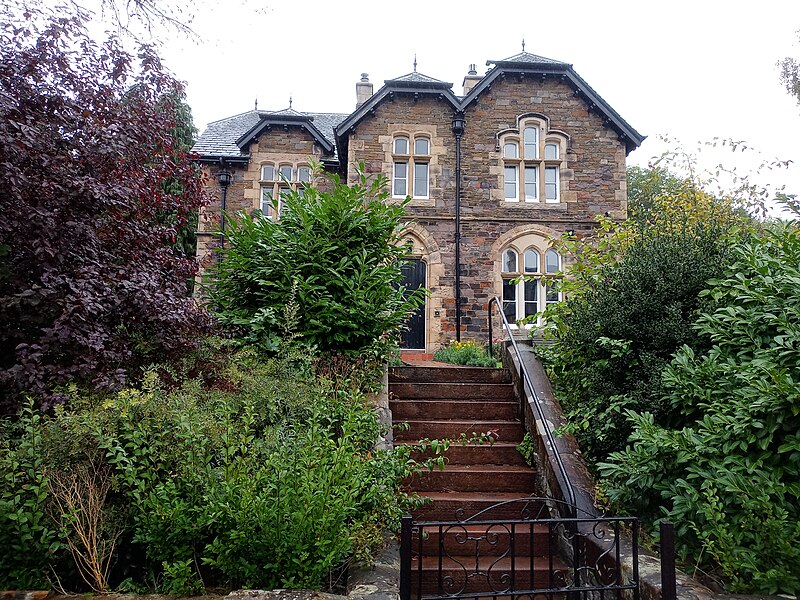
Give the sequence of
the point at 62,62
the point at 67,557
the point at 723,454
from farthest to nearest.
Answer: the point at 62,62 → the point at 723,454 → the point at 67,557

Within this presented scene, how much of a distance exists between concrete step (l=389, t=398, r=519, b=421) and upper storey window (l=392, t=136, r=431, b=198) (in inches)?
378

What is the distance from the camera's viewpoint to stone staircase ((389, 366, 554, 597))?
4.21 metres

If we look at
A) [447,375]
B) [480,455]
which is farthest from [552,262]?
[480,455]

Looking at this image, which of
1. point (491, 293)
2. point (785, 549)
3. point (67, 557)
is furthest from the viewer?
point (491, 293)

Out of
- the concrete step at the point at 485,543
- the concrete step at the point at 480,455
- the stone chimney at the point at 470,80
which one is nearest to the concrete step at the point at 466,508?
the concrete step at the point at 485,543

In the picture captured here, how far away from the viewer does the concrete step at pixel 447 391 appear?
6.68 metres

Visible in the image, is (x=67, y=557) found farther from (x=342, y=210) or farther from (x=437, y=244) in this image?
(x=437, y=244)

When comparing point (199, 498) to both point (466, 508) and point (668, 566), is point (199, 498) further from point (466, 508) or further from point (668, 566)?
point (668, 566)

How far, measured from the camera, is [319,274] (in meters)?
6.36

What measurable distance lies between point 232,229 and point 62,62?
2.79 metres

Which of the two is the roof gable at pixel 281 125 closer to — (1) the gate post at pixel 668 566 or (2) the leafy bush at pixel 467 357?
(2) the leafy bush at pixel 467 357

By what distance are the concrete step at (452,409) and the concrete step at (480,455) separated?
673 mm

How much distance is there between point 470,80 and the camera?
17.2m

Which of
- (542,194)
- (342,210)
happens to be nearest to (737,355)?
(342,210)
